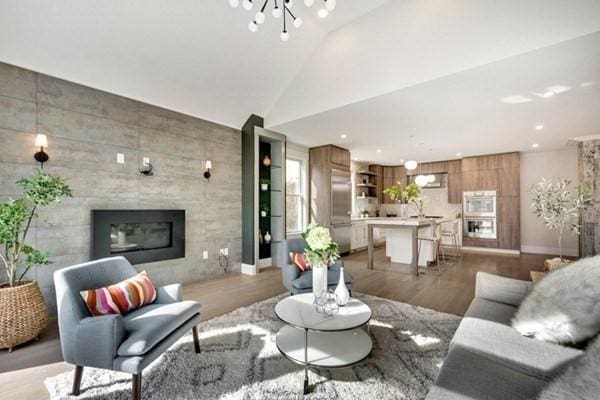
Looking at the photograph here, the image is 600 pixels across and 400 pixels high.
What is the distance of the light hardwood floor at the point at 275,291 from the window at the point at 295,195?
1.33 meters

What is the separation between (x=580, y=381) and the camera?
0.85 meters

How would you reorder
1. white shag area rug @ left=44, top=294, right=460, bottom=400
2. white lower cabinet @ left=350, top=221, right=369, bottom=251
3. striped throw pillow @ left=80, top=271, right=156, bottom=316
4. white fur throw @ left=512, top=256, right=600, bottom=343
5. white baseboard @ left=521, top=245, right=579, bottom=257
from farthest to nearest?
white lower cabinet @ left=350, top=221, right=369, bottom=251 → white baseboard @ left=521, top=245, right=579, bottom=257 → striped throw pillow @ left=80, top=271, right=156, bottom=316 → white shag area rug @ left=44, top=294, right=460, bottom=400 → white fur throw @ left=512, top=256, right=600, bottom=343

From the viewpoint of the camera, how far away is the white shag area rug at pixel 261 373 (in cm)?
168

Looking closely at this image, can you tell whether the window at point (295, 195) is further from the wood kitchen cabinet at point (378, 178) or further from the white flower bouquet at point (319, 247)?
the white flower bouquet at point (319, 247)

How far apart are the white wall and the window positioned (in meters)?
5.54

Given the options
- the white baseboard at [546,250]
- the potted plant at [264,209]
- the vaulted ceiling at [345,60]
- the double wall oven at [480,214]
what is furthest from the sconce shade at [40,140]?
the white baseboard at [546,250]

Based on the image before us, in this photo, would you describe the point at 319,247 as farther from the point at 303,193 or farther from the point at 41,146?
the point at 303,193

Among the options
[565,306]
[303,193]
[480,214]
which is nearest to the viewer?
[565,306]

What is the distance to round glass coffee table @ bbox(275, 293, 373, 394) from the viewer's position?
1.75 meters

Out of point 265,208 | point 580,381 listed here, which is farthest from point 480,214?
point 580,381

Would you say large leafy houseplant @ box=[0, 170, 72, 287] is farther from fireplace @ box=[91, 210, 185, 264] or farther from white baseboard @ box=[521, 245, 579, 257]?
white baseboard @ box=[521, 245, 579, 257]

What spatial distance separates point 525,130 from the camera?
475cm

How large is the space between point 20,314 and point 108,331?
1.51 metres

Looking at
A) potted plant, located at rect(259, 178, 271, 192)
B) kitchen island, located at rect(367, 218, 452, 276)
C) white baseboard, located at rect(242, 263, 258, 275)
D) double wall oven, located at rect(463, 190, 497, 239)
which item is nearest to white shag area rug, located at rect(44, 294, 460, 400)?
white baseboard, located at rect(242, 263, 258, 275)
